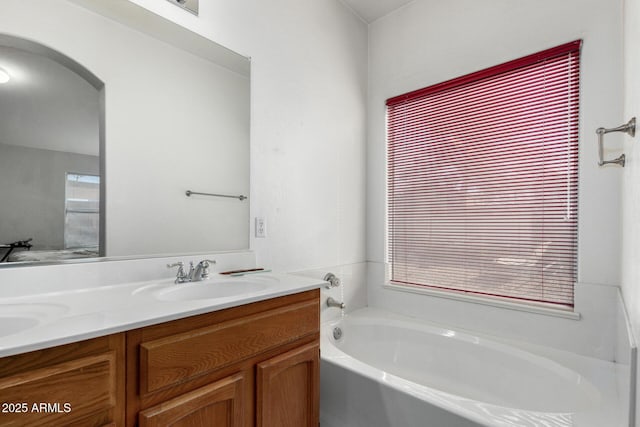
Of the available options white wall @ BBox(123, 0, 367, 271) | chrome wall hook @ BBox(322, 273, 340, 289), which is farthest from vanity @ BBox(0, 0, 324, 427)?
chrome wall hook @ BBox(322, 273, 340, 289)

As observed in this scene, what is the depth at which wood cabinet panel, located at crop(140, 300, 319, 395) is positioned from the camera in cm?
84

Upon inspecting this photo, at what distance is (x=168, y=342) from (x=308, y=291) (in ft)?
1.90

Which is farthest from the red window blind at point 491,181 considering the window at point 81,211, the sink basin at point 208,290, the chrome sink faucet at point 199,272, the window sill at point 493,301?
the window at point 81,211

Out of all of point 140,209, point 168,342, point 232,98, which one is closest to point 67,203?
point 140,209

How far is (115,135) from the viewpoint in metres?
1.27

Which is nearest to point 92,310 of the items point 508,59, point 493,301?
point 493,301

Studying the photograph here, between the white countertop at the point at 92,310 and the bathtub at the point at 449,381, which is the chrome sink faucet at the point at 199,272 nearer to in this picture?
the white countertop at the point at 92,310

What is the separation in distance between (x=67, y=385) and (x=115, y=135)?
0.94m

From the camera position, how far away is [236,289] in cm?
140

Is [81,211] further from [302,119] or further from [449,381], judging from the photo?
[449,381]

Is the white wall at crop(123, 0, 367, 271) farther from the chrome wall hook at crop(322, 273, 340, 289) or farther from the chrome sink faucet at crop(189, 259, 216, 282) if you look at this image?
the chrome sink faucet at crop(189, 259, 216, 282)

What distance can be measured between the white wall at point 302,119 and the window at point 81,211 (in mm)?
716

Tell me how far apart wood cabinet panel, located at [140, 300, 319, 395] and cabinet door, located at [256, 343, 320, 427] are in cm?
7

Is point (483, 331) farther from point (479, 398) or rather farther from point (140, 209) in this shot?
point (140, 209)
